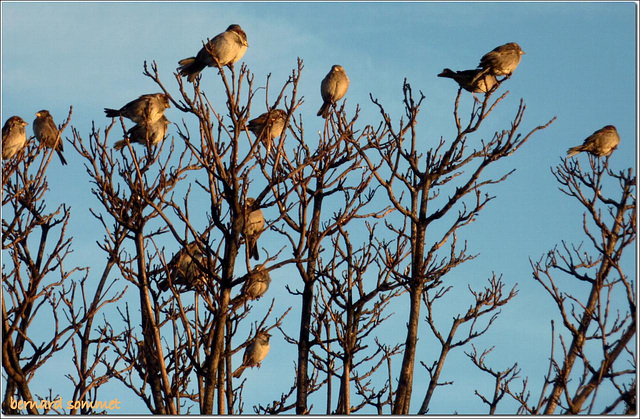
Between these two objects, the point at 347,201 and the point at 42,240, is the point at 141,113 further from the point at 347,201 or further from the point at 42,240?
the point at 347,201

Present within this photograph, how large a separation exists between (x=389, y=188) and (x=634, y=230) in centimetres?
258

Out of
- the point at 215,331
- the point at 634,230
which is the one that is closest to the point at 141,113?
the point at 215,331

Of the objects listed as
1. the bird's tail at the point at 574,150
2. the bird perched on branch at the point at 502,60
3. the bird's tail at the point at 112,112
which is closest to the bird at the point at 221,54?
the bird's tail at the point at 112,112

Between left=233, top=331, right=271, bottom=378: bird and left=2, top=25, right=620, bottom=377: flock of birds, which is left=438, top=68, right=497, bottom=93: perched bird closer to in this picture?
left=2, top=25, right=620, bottom=377: flock of birds

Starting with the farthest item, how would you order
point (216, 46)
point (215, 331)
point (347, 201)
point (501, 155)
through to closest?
point (216, 46)
point (347, 201)
point (501, 155)
point (215, 331)

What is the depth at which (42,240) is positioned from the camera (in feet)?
29.3

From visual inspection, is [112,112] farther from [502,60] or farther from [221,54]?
[502,60]

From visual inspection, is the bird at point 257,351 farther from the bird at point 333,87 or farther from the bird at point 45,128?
the bird at point 45,128

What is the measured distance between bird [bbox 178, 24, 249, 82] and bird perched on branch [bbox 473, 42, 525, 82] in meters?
3.09

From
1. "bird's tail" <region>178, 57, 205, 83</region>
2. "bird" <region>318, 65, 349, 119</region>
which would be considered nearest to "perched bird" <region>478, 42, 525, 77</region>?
"bird" <region>318, 65, 349, 119</region>

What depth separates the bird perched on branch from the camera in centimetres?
1100

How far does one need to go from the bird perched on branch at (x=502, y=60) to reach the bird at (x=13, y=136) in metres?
6.28

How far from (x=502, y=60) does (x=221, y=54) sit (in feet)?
12.0

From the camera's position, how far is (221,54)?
10461 millimetres
